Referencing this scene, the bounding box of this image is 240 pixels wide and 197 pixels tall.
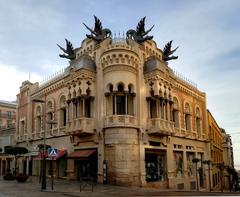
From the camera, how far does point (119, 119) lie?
24469mm

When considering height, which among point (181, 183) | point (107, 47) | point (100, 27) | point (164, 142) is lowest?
point (181, 183)

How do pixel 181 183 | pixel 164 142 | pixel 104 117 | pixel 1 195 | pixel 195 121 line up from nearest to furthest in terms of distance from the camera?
pixel 1 195 → pixel 104 117 → pixel 164 142 → pixel 181 183 → pixel 195 121

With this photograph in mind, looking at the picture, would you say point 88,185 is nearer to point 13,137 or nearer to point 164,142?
point 164,142

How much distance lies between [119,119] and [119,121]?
16 centimetres

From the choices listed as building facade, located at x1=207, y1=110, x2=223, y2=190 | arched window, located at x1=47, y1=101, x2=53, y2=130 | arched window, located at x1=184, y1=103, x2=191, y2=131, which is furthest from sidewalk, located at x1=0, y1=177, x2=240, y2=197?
building facade, located at x1=207, y1=110, x2=223, y2=190

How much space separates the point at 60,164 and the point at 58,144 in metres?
1.99

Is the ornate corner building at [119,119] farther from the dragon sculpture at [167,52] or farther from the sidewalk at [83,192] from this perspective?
the sidewalk at [83,192]

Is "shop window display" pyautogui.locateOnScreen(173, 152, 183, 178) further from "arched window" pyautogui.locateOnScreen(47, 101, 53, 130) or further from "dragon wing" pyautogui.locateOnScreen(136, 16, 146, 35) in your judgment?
"arched window" pyautogui.locateOnScreen(47, 101, 53, 130)

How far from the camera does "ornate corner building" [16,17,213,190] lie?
80.0ft

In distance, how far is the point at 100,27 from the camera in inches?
1105

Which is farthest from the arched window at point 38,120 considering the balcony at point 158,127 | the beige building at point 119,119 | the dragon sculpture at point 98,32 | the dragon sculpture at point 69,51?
the balcony at point 158,127

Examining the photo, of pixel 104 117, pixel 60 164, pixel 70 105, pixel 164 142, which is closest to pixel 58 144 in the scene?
pixel 60 164

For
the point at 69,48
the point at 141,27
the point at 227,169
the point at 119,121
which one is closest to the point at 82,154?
the point at 119,121

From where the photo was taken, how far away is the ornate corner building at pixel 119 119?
80.0 feet
